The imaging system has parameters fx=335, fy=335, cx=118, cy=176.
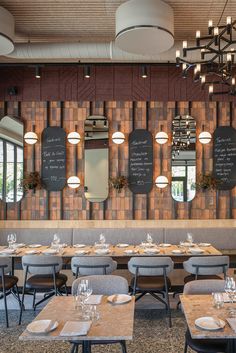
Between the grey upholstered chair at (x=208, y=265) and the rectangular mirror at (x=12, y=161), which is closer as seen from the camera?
the grey upholstered chair at (x=208, y=265)

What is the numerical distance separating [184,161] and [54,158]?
8.31ft

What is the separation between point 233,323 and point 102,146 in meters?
4.72

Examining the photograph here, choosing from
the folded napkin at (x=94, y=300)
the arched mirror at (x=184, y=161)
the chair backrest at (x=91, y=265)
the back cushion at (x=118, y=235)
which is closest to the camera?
the folded napkin at (x=94, y=300)

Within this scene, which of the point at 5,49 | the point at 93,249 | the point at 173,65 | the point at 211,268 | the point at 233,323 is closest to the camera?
the point at 233,323

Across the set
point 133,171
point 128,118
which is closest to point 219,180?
point 133,171

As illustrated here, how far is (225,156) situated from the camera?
6.51 m

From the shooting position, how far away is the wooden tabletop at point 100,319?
2100mm

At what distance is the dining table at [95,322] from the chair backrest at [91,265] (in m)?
1.43

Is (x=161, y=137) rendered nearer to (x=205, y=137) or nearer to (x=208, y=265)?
(x=205, y=137)

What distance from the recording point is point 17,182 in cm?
654

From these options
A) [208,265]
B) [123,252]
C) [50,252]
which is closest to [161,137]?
[123,252]

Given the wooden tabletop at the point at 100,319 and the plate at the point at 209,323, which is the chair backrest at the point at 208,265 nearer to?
the wooden tabletop at the point at 100,319

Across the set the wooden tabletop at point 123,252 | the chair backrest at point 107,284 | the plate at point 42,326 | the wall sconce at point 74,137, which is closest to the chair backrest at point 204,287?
the chair backrest at point 107,284

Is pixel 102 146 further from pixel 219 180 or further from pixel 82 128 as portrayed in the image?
pixel 219 180
